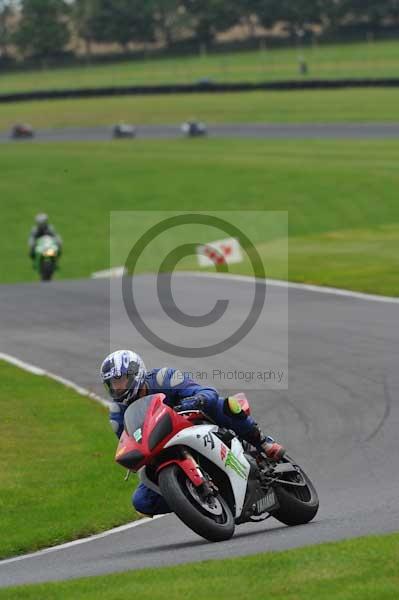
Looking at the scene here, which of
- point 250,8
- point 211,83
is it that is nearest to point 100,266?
point 211,83

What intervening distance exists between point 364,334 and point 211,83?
6205 centimetres

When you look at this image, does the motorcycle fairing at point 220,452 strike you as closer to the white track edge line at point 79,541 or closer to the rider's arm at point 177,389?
the rider's arm at point 177,389

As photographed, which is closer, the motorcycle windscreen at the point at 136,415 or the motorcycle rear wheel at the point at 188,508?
the motorcycle rear wheel at the point at 188,508

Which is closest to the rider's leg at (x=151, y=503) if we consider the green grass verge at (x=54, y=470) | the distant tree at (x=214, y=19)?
the green grass verge at (x=54, y=470)

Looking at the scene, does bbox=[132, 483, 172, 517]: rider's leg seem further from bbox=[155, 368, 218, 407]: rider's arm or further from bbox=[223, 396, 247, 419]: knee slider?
bbox=[223, 396, 247, 419]: knee slider

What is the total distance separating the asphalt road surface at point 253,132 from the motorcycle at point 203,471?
4943 cm

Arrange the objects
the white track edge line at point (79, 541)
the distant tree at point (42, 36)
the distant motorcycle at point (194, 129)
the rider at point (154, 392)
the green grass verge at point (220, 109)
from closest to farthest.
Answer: the rider at point (154, 392)
the white track edge line at point (79, 541)
the distant motorcycle at point (194, 129)
the green grass verge at point (220, 109)
the distant tree at point (42, 36)

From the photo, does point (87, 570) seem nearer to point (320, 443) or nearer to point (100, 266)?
point (320, 443)

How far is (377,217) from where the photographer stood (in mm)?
38750

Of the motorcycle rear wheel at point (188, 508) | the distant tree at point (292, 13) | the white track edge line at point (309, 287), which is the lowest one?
the white track edge line at point (309, 287)

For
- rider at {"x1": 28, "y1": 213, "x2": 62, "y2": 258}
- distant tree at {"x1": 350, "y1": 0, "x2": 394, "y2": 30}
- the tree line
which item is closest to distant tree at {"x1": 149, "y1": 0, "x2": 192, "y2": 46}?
the tree line

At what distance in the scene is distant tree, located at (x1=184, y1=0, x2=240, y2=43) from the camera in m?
107

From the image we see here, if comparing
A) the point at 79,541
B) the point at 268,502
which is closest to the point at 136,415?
the point at 268,502

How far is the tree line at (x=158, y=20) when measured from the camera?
335 feet
